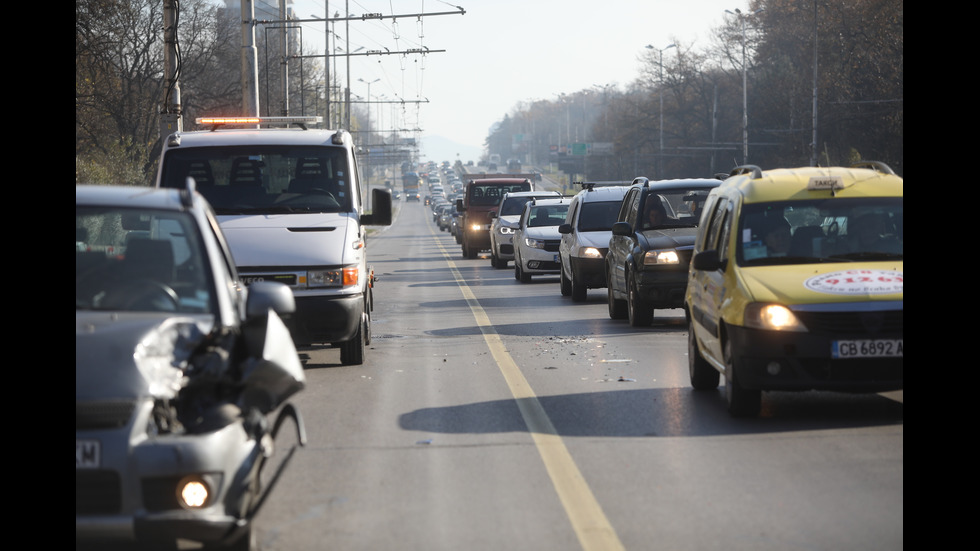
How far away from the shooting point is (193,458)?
5.01m

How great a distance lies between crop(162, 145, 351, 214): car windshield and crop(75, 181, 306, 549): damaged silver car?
6.55m

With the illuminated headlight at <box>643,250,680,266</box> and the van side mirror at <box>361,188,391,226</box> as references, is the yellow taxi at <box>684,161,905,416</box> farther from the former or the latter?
the illuminated headlight at <box>643,250,680,266</box>

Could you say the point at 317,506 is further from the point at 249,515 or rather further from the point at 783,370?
the point at 783,370

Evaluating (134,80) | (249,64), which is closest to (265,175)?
(249,64)

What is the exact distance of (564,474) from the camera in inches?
299

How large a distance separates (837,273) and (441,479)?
138 inches

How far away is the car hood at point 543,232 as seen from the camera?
2791 centimetres

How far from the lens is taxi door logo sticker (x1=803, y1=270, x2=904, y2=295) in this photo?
912 cm

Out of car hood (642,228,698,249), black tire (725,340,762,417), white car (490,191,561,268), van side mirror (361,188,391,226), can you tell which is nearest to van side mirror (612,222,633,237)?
car hood (642,228,698,249)

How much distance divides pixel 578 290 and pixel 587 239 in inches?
34.1

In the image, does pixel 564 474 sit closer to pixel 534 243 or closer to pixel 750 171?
pixel 750 171
